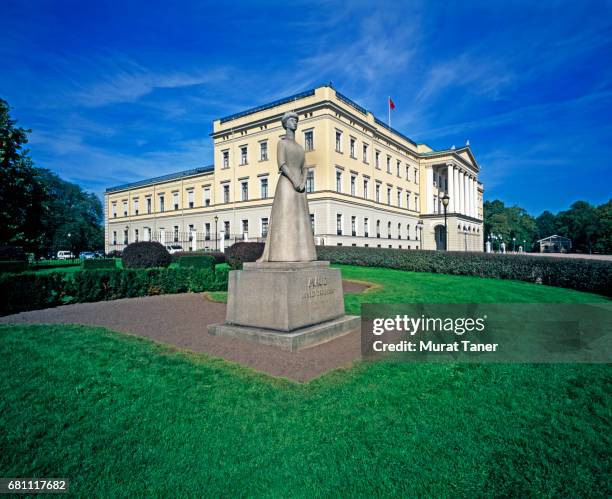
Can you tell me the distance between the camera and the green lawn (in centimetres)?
289

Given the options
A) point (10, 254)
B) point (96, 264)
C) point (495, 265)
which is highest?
point (10, 254)

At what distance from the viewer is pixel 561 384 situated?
15.3 ft

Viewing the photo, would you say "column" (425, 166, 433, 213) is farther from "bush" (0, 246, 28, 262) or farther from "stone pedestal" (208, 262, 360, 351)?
"stone pedestal" (208, 262, 360, 351)

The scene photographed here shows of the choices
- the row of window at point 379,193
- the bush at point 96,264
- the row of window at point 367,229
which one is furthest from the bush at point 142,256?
the row of window at point 379,193

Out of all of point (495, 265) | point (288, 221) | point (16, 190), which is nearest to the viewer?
point (288, 221)

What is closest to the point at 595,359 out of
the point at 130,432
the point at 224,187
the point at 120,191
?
the point at 130,432

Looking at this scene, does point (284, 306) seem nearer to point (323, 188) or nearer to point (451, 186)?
point (323, 188)

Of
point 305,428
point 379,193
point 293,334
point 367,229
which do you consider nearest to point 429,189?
point 379,193

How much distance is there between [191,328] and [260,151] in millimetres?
36583

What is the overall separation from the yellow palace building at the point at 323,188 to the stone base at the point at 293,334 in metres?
24.4

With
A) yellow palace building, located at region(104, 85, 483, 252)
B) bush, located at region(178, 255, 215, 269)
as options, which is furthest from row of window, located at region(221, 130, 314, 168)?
bush, located at region(178, 255, 215, 269)

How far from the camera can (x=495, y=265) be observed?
742 inches

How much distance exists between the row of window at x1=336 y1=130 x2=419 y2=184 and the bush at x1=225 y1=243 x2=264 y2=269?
1991 cm

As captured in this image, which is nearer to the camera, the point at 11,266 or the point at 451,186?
the point at 11,266
